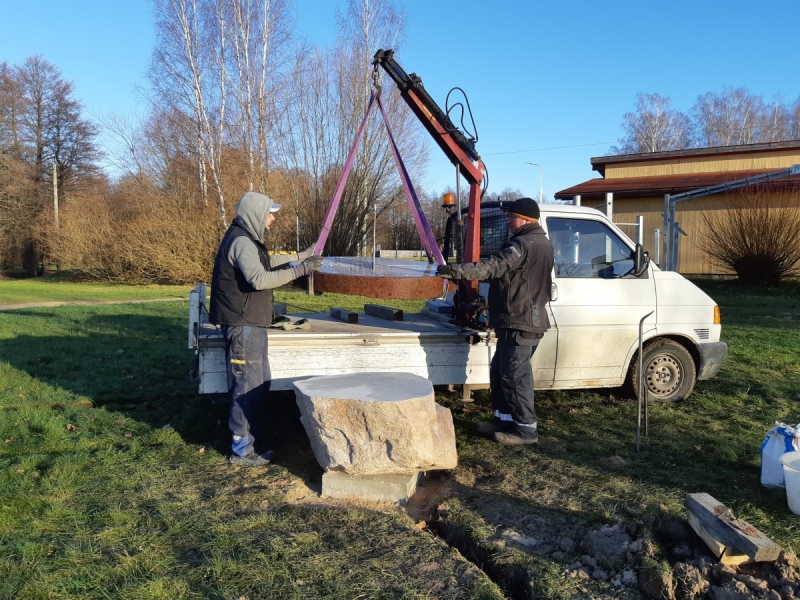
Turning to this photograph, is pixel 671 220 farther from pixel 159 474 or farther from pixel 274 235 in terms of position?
pixel 274 235

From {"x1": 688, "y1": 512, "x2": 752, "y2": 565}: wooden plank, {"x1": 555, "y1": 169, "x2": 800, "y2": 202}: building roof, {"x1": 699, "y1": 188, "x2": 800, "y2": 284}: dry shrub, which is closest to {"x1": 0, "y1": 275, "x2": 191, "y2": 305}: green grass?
{"x1": 555, "y1": 169, "x2": 800, "y2": 202}: building roof

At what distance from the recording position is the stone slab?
4.15 m

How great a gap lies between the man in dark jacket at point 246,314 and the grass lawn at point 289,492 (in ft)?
Result: 1.05

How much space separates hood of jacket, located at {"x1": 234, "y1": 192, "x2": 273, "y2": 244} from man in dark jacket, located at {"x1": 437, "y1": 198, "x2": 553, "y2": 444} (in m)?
1.45

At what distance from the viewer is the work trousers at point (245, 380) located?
15.5 feet

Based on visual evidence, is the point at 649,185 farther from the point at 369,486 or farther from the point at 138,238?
the point at 369,486

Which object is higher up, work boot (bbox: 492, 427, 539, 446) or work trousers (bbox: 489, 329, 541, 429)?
work trousers (bbox: 489, 329, 541, 429)

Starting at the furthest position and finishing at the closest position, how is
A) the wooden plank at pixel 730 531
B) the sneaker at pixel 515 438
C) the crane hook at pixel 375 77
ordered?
the crane hook at pixel 375 77 < the sneaker at pixel 515 438 < the wooden plank at pixel 730 531

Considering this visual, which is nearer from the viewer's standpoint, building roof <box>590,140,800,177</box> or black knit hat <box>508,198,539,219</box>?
black knit hat <box>508,198,539,219</box>

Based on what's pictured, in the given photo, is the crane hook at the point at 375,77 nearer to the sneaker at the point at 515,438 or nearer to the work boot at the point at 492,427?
the work boot at the point at 492,427

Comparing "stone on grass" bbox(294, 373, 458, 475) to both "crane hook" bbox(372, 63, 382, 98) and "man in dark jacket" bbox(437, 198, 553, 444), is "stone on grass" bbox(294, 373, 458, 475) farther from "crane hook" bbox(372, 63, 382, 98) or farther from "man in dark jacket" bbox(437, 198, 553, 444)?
"crane hook" bbox(372, 63, 382, 98)

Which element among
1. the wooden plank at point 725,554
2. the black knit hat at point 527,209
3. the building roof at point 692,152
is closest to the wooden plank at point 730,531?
the wooden plank at point 725,554

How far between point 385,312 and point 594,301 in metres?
2.11

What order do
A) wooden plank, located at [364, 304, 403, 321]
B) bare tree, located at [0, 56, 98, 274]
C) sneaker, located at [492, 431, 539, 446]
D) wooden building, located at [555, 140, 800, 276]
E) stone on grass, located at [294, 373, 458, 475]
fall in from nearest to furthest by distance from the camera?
stone on grass, located at [294, 373, 458, 475] < sneaker, located at [492, 431, 539, 446] < wooden plank, located at [364, 304, 403, 321] < wooden building, located at [555, 140, 800, 276] < bare tree, located at [0, 56, 98, 274]
